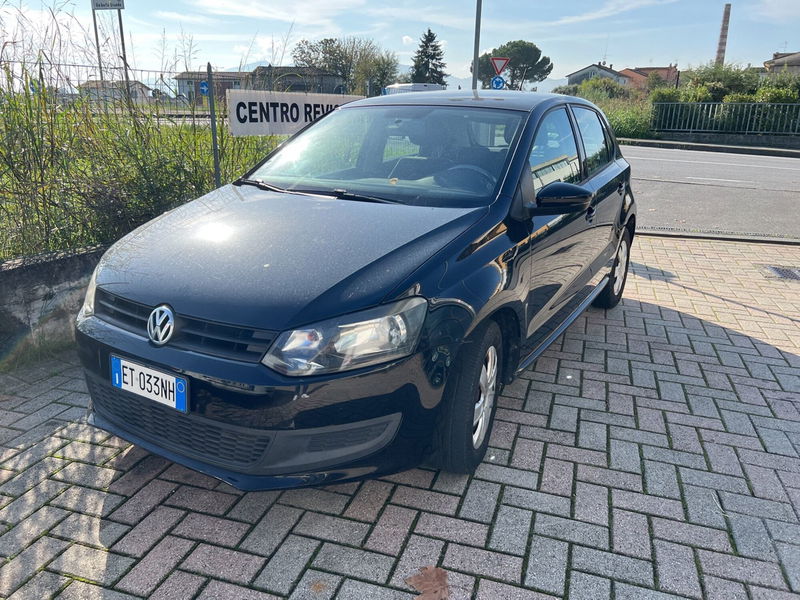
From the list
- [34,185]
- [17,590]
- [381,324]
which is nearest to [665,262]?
[381,324]

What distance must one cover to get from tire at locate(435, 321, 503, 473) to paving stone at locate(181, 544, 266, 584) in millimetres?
835

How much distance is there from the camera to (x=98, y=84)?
16.3ft

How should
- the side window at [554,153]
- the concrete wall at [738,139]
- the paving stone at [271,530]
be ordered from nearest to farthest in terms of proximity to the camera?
the paving stone at [271,530] < the side window at [554,153] < the concrete wall at [738,139]

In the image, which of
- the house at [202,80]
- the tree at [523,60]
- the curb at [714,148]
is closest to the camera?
the house at [202,80]

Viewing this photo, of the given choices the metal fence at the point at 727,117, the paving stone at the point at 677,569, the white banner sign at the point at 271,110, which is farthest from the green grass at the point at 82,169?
Answer: the metal fence at the point at 727,117

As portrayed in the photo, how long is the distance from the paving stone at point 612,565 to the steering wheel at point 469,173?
1660 mm

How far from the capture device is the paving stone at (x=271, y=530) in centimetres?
238

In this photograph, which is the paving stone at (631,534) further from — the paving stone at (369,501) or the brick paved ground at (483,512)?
the paving stone at (369,501)

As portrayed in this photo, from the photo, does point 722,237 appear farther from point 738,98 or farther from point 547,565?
point 738,98

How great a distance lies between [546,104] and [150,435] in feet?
9.14

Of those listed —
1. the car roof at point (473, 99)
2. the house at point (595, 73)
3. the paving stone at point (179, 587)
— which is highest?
the house at point (595, 73)

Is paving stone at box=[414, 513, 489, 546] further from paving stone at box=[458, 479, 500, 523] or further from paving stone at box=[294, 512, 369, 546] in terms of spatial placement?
paving stone at box=[294, 512, 369, 546]

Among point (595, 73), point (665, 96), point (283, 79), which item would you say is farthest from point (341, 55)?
point (595, 73)

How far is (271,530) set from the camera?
2.48 metres
